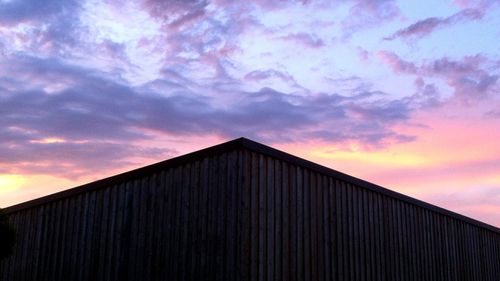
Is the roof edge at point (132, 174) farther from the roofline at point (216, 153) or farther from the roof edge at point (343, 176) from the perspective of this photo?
the roof edge at point (343, 176)

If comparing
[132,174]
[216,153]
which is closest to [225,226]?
[216,153]

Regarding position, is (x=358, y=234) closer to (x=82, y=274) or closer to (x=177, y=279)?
(x=177, y=279)

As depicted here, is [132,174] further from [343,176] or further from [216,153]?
[343,176]

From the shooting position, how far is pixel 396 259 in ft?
56.1

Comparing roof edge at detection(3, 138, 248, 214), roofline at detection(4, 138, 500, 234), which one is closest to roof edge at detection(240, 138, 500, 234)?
roofline at detection(4, 138, 500, 234)

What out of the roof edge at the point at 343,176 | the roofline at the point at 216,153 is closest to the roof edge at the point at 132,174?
Answer: the roofline at the point at 216,153

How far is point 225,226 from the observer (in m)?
12.6

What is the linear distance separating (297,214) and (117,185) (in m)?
4.82

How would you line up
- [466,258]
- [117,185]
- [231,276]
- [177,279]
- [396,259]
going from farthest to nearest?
[466,258], [396,259], [117,185], [177,279], [231,276]

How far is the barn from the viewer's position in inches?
498

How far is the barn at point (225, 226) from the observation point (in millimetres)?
12648

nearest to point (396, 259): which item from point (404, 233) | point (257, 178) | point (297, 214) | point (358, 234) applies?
point (404, 233)

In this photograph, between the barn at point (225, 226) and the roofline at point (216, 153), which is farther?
the roofline at point (216, 153)

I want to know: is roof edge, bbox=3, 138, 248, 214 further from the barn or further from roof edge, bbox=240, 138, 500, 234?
roof edge, bbox=240, 138, 500, 234
